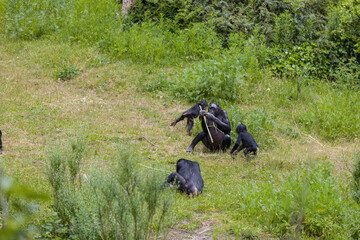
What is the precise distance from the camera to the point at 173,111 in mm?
10805

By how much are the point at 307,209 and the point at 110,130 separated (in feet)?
17.9

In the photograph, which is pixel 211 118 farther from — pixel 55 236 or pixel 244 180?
pixel 55 236

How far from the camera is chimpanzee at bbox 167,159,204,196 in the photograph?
619 centimetres

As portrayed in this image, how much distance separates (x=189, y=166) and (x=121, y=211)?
8.94 feet

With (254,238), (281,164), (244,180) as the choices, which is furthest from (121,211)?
(281,164)

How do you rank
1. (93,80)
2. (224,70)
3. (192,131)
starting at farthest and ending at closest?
(93,80) → (224,70) → (192,131)

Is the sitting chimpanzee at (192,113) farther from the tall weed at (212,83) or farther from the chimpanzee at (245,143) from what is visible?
the tall weed at (212,83)

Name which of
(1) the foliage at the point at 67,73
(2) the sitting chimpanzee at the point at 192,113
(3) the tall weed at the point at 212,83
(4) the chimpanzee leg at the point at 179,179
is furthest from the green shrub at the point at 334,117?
(1) the foliage at the point at 67,73

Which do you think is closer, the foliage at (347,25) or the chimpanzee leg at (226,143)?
the chimpanzee leg at (226,143)

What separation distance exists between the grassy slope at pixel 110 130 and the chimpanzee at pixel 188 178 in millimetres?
176

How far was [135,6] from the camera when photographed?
52.0 ft

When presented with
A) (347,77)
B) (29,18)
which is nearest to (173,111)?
(347,77)

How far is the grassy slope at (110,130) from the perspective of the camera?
6.24m

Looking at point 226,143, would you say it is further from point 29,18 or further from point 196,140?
point 29,18
